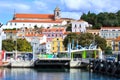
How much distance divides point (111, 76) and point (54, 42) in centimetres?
10029

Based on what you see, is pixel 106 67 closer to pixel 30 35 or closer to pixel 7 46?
pixel 7 46

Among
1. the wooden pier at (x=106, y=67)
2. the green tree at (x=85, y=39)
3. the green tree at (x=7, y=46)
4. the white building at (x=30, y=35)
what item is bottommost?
the wooden pier at (x=106, y=67)

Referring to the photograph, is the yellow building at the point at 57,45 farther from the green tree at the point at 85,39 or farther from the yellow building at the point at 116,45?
the yellow building at the point at 116,45

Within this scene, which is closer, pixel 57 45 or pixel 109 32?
pixel 57 45

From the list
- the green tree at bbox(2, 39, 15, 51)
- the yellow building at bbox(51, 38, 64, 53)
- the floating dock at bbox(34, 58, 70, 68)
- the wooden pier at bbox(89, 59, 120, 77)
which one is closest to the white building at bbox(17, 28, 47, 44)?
the yellow building at bbox(51, 38, 64, 53)

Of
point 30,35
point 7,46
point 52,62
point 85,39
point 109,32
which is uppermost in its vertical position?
point 109,32

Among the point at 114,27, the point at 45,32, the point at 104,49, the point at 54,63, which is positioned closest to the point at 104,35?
the point at 114,27

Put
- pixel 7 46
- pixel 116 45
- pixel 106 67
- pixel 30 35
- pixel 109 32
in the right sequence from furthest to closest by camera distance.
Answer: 1. pixel 109 32
2. pixel 30 35
3. pixel 116 45
4. pixel 7 46
5. pixel 106 67

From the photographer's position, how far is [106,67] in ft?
236

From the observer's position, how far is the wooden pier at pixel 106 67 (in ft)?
215

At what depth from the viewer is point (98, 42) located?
14625cm

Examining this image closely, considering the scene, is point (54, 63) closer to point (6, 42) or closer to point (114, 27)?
point (6, 42)

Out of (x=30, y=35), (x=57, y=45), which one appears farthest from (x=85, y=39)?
(x=30, y=35)

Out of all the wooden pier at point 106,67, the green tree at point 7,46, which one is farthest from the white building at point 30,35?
the wooden pier at point 106,67
